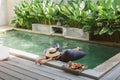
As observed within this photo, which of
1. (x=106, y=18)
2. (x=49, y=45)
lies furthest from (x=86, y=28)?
(x=49, y=45)

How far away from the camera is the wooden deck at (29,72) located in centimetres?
346

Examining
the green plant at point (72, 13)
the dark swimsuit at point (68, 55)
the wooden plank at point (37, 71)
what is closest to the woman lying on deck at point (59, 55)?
the dark swimsuit at point (68, 55)

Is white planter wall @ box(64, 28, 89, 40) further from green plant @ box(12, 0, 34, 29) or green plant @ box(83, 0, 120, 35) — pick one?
green plant @ box(12, 0, 34, 29)

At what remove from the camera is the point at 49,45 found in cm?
580

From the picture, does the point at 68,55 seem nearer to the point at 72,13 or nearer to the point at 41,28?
the point at 72,13

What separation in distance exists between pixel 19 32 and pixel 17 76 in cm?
424

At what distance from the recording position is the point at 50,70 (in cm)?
378

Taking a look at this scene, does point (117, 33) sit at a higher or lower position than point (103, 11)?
lower

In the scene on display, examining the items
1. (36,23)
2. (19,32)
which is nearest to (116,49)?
(36,23)

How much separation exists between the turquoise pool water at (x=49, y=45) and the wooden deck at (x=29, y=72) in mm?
873

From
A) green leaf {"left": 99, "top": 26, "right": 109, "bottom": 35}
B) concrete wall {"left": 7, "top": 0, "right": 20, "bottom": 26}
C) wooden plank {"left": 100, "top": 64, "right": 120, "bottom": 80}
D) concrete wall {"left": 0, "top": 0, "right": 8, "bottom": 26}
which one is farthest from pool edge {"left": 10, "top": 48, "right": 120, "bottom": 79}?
concrete wall {"left": 0, "top": 0, "right": 8, "bottom": 26}

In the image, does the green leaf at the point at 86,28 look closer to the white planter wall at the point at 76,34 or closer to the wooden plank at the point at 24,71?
the white planter wall at the point at 76,34

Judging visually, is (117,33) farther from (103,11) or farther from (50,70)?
(50,70)

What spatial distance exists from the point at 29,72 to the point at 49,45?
2188mm
